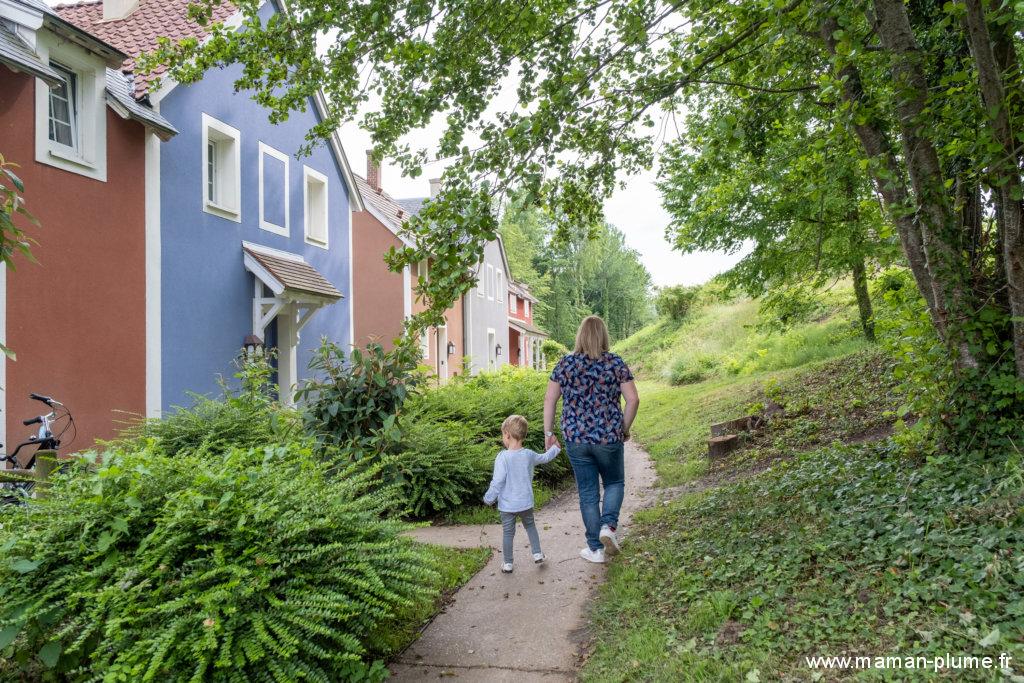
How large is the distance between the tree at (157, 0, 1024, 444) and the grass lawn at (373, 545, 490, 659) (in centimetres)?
197

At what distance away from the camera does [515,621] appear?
4164 millimetres

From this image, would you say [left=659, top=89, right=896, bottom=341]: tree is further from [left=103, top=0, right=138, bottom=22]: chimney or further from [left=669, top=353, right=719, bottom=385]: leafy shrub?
[left=103, top=0, right=138, bottom=22]: chimney

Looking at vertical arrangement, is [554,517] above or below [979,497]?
below

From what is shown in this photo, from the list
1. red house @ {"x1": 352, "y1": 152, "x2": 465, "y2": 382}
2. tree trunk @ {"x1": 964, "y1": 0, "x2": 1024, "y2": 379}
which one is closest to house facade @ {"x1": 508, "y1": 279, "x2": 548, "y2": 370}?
red house @ {"x1": 352, "y1": 152, "x2": 465, "y2": 382}

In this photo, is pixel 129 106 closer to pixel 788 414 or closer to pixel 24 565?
pixel 24 565

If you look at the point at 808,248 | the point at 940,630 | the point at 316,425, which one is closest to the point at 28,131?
the point at 316,425

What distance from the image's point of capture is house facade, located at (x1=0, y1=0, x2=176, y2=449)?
7.53m

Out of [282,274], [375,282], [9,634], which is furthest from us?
[375,282]

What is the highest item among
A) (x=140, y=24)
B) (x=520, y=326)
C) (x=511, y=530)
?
(x=140, y=24)

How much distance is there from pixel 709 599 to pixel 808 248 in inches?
372

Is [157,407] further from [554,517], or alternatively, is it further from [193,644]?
[193,644]

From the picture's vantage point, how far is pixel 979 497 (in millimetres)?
3984

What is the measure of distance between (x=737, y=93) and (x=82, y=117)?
8237mm

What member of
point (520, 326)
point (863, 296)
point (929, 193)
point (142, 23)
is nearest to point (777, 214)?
point (863, 296)
